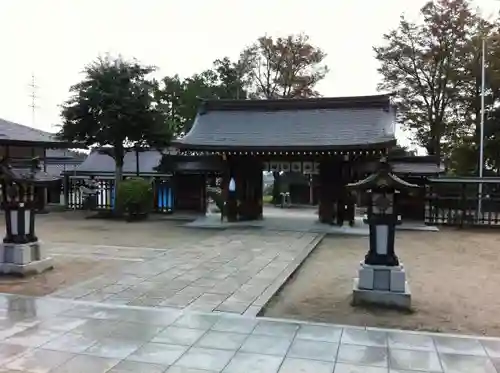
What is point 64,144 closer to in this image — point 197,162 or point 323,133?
point 197,162

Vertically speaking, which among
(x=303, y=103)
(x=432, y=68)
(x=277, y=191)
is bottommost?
(x=277, y=191)

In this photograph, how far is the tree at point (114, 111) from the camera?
1641 cm

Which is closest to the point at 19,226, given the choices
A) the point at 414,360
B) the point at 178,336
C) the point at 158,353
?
the point at 178,336

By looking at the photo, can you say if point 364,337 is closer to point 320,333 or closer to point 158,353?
point 320,333

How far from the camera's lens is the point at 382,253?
6191mm

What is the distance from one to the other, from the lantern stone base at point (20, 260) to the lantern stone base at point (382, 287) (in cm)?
520

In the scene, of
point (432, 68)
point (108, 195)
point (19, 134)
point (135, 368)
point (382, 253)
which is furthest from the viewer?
point (432, 68)

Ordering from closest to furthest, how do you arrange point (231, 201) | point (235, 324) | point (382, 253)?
1. point (235, 324)
2. point (382, 253)
3. point (231, 201)

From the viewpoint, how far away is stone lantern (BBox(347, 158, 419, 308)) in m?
5.98

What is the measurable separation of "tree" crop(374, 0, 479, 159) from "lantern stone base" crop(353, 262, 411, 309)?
18.0 metres

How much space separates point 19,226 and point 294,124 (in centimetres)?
1013

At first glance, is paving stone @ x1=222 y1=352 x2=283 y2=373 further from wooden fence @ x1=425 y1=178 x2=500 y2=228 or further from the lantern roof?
wooden fence @ x1=425 y1=178 x2=500 y2=228

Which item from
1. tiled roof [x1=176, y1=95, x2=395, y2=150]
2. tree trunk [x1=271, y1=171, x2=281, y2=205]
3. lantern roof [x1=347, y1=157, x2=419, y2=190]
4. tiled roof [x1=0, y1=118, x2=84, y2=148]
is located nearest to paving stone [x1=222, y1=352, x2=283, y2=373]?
lantern roof [x1=347, y1=157, x2=419, y2=190]

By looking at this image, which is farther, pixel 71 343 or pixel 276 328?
pixel 276 328
